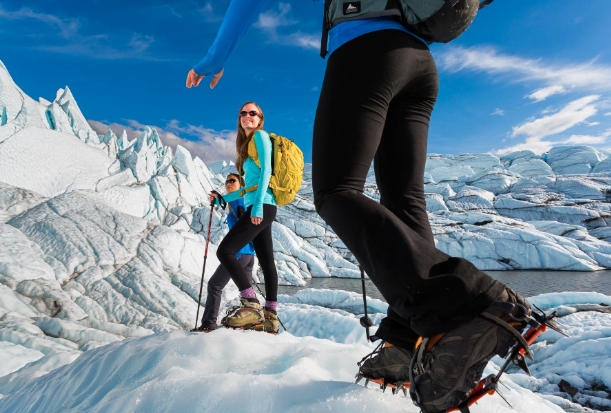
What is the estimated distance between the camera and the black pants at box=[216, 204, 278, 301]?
2.73 meters

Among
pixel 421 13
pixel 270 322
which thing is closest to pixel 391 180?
pixel 421 13

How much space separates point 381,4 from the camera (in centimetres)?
101

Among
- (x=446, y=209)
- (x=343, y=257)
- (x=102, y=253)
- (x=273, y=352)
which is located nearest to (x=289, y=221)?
(x=343, y=257)

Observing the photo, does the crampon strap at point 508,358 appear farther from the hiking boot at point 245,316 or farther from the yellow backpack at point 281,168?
the yellow backpack at point 281,168

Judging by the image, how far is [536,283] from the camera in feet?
71.0

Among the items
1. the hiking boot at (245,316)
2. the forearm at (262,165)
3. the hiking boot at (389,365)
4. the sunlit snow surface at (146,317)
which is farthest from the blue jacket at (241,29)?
the hiking boot at (245,316)

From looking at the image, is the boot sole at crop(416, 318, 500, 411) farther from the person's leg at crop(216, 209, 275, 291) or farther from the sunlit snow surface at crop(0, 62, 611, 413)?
the person's leg at crop(216, 209, 275, 291)

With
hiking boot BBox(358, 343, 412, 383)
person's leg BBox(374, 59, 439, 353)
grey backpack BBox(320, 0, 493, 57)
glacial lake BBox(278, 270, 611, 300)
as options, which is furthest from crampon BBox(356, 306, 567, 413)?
glacial lake BBox(278, 270, 611, 300)

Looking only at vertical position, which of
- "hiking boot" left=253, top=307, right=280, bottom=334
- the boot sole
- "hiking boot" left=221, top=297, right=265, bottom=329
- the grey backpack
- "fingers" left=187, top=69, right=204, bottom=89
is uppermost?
"fingers" left=187, top=69, right=204, bottom=89

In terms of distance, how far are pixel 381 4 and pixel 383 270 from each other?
0.78m

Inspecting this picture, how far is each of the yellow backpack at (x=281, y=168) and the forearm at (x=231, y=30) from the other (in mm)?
1414

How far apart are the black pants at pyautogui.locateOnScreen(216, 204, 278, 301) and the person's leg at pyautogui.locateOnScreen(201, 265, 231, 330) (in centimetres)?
31

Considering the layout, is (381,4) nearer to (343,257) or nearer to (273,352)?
(273,352)

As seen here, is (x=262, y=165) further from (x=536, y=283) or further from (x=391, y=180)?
(x=536, y=283)
